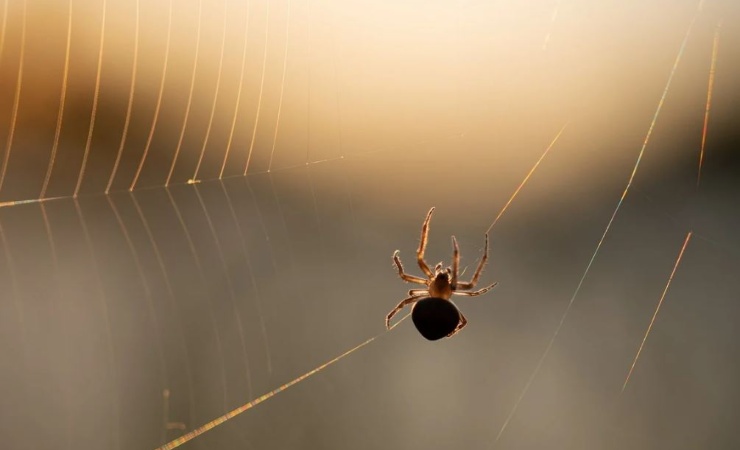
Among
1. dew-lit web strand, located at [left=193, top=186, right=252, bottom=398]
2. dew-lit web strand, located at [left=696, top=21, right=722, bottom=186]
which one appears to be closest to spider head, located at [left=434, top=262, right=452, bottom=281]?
dew-lit web strand, located at [left=193, top=186, right=252, bottom=398]

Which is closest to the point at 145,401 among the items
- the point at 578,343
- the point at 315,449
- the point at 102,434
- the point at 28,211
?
the point at 102,434

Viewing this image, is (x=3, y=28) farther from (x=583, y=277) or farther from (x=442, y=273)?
(x=583, y=277)

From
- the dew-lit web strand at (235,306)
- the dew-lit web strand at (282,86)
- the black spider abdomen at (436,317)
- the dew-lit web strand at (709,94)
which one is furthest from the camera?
the dew-lit web strand at (235,306)

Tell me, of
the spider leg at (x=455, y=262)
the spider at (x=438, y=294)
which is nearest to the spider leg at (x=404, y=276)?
the spider at (x=438, y=294)

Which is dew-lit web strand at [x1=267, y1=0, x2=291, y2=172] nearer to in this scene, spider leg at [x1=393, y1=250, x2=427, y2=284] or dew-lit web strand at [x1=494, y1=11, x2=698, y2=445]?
spider leg at [x1=393, y1=250, x2=427, y2=284]

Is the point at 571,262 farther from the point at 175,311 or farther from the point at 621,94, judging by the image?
the point at 175,311

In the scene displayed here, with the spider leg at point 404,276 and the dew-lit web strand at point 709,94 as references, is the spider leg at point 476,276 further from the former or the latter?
the dew-lit web strand at point 709,94

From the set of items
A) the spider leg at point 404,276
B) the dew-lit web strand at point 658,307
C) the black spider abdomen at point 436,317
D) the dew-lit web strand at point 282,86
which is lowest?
the black spider abdomen at point 436,317
